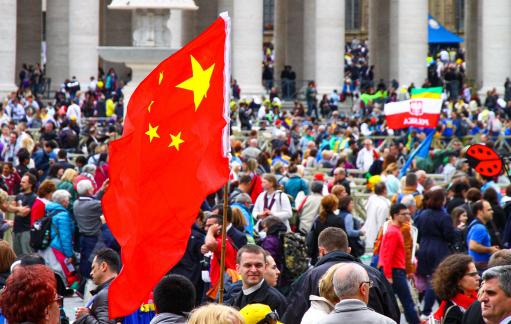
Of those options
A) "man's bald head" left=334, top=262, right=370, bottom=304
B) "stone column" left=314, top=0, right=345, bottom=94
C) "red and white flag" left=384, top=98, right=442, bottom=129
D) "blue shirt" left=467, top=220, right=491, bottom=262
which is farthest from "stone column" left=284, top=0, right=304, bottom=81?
"man's bald head" left=334, top=262, right=370, bottom=304

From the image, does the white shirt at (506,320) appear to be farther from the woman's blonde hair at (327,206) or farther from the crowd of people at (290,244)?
the woman's blonde hair at (327,206)

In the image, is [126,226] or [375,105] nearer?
[126,226]

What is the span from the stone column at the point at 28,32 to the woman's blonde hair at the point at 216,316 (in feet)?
177

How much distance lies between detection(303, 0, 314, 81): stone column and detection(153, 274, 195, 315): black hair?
47.0 m

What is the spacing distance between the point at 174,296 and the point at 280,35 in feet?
185

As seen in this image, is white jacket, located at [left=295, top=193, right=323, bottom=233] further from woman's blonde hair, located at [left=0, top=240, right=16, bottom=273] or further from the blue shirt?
woman's blonde hair, located at [left=0, top=240, right=16, bottom=273]

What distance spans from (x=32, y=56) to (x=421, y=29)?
16.6 meters

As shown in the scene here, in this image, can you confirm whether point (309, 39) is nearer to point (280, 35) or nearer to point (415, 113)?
point (280, 35)

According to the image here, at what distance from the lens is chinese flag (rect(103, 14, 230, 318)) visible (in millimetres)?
9984

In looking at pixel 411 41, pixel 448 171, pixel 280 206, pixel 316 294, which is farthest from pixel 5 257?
pixel 411 41

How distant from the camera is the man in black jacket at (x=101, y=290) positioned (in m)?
10.4

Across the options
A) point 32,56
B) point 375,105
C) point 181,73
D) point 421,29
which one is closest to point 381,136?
point 375,105

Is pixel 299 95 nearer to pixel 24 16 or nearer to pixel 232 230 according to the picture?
pixel 24 16

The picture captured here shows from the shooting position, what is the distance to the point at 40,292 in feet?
25.9
